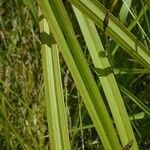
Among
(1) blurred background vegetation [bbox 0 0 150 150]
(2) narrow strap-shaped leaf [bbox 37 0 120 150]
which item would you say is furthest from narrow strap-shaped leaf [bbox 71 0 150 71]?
(1) blurred background vegetation [bbox 0 0 150 150]

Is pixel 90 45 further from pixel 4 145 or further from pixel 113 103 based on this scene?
pixel 4 145

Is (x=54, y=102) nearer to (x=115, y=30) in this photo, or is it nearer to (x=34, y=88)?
(x=115, y=30)

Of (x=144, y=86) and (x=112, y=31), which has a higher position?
(x=112, y=31)

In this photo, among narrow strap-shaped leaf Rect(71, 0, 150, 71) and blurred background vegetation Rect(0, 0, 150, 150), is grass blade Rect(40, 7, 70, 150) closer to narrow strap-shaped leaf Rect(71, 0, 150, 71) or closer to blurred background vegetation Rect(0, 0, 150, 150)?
narrow strap-shaped leaf Rect(71, 0, 150, 71)

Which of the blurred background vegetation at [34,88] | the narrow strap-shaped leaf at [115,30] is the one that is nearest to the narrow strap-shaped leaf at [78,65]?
the narrow strap-shaped leaf at [115,30]

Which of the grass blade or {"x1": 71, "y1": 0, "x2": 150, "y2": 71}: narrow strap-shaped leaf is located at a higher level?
{"x1": 71, "y1": 0, "x2": 150, "y2": 71}: narrow strap-shaped leaf

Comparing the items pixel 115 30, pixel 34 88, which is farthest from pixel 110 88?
pixel 34 88

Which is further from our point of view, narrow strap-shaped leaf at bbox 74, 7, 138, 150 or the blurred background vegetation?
the blurred background vegetation

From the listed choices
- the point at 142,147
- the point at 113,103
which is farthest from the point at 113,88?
the point at 142,147

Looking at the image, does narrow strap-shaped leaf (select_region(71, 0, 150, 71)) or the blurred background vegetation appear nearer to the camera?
narrow strap-shaped leaf (select_region(71, 0, 150, 71))
